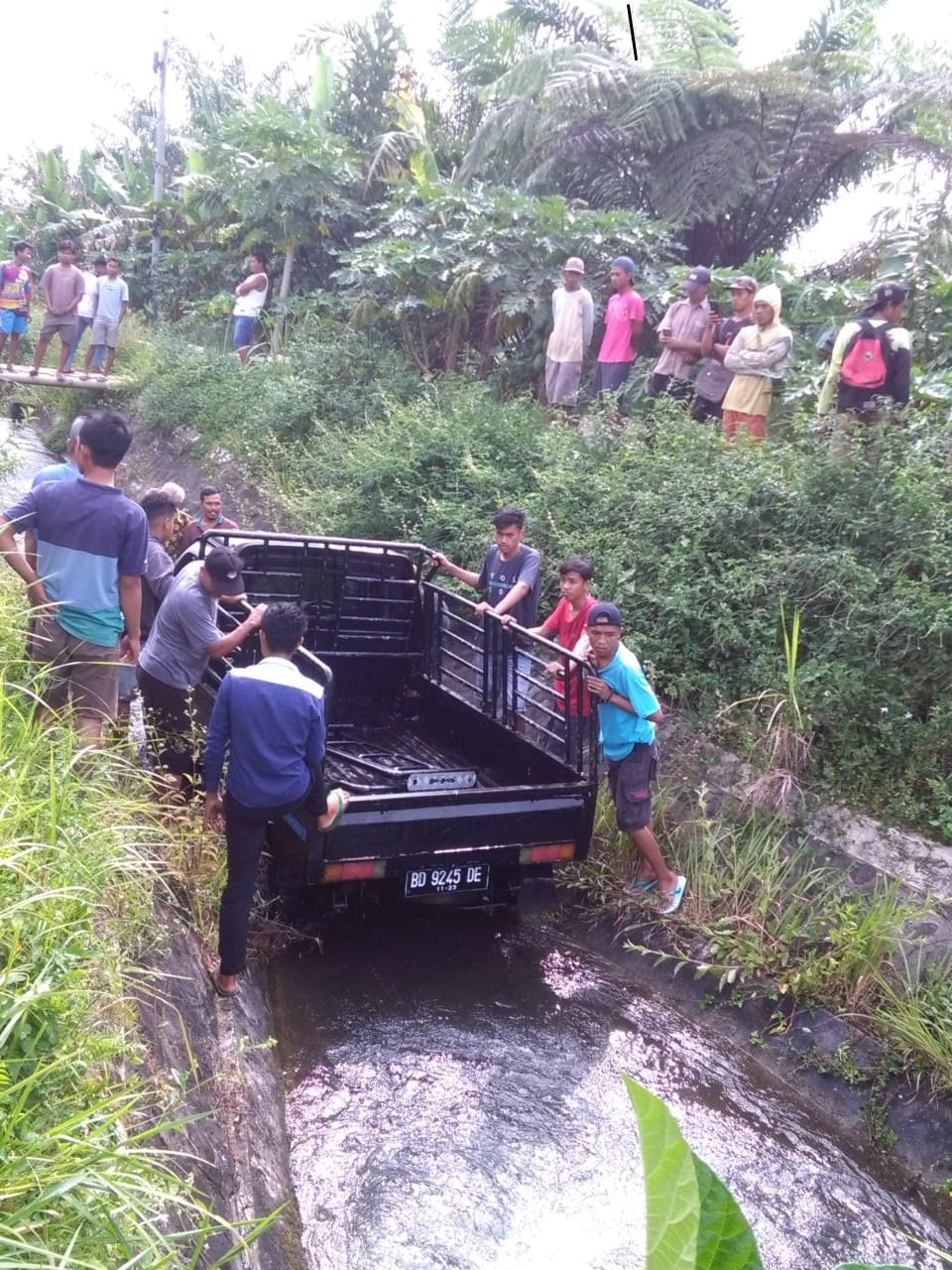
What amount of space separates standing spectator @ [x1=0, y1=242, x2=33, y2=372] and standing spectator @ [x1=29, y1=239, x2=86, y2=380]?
1.59 feet

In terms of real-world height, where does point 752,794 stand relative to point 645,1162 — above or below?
below

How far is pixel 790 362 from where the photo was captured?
30.8ft

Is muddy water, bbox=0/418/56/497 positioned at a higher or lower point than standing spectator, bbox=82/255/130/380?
lower

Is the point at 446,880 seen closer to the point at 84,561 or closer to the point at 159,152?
the point at 84,561

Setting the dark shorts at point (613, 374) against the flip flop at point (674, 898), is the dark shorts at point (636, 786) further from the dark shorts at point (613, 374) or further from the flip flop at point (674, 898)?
the dark shorts at point (613, 374)

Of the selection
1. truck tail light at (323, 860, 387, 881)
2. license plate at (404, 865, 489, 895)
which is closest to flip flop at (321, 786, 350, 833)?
→ truck tail light at (323, 860, 387, 881)

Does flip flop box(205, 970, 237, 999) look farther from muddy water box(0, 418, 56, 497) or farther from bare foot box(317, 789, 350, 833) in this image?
muddy water box(0, 418, 56, 497)

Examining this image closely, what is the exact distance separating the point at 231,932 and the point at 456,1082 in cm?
110

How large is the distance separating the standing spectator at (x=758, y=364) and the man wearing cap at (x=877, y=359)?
2.85 feet

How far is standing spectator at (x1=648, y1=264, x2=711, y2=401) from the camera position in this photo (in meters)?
9.71

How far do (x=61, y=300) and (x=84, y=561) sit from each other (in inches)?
453

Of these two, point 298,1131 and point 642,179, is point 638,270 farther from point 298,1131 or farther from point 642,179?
point 298,1131

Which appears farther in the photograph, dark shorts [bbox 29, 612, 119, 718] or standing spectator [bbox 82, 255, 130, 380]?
standing spectator [bbox 82, 255, 130, 380]

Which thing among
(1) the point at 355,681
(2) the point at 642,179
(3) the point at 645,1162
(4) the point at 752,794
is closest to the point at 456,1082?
(4) the point at 752,794
